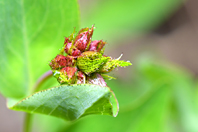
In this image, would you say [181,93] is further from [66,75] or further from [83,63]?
[66,75]

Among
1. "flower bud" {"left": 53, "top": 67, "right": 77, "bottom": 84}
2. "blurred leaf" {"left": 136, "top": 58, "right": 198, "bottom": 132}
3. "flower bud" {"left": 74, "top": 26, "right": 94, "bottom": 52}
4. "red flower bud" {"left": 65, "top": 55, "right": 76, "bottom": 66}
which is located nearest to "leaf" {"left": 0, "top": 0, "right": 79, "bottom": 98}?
"flower bud" {"left": 74, "top": 26, "right": 94, "bottom": 52}

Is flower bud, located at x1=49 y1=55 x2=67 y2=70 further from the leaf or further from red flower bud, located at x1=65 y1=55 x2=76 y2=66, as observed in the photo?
the leaf

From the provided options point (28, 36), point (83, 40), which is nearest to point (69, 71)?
point (83, 40)

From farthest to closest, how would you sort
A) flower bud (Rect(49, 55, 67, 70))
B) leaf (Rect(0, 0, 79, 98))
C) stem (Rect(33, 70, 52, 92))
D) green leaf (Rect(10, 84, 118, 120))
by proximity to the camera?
1. leaf (Rect(0, 0, 79, 98))
2. stem (Rect(33, 70, 52, 92))
3. flower bud (Rect(49, 55, 67, 70))
4. green leaf (Rect(10, 84, 118, 120))

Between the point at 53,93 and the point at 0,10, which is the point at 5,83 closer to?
the point at 0,10

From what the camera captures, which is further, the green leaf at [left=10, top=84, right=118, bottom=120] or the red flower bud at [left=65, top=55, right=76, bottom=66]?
the red flower bud at [left=65, top=55, right=76, bottom=66]

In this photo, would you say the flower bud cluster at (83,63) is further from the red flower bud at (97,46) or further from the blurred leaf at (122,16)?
the blurred leaf at (122,16)

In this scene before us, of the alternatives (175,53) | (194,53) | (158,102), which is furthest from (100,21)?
(158,102)
